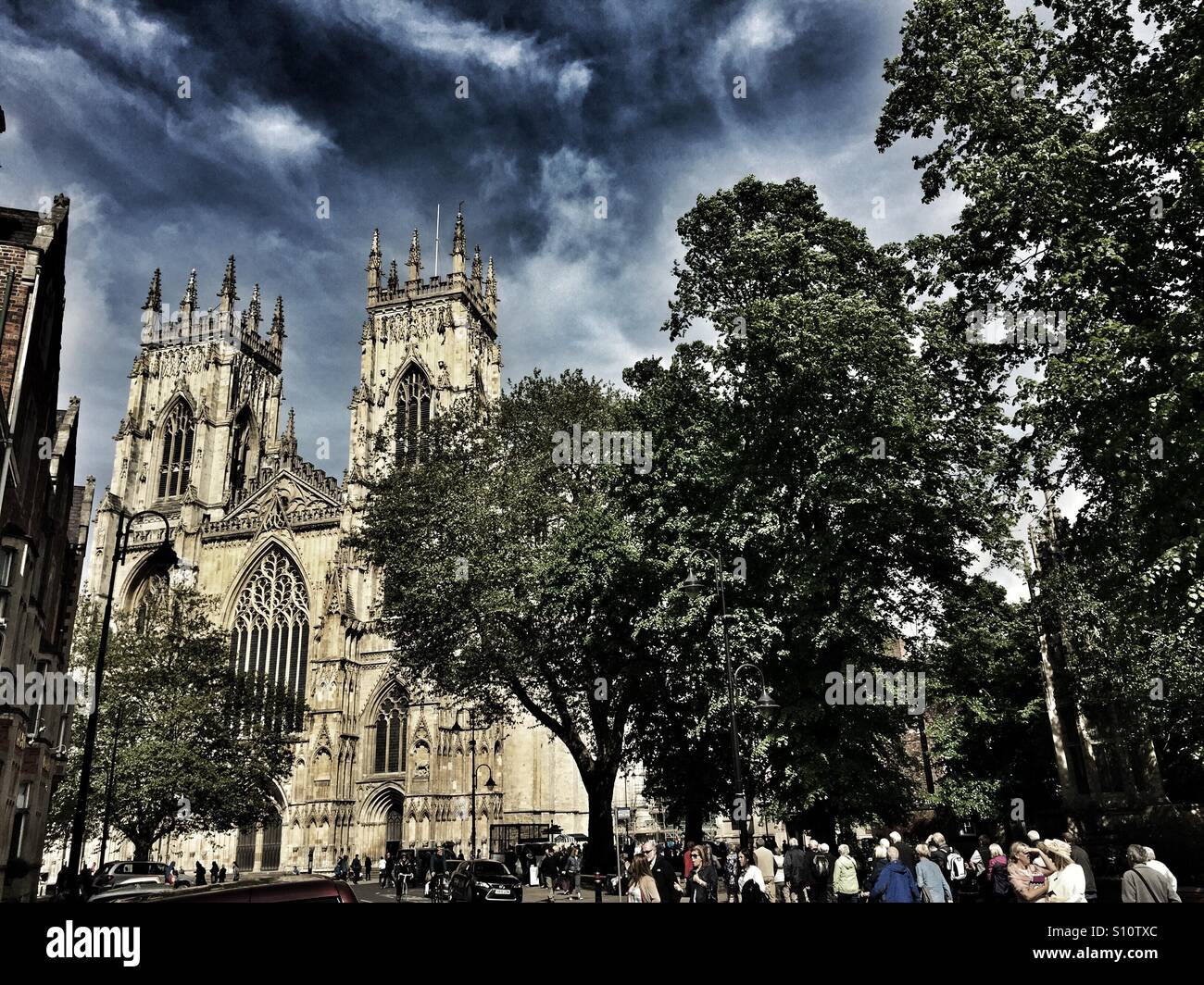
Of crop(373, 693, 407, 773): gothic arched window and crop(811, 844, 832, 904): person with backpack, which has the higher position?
crop(373, 693, 407, 773): gothic arched window

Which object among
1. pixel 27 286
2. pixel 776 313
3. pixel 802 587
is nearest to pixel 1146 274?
pixel 776 313

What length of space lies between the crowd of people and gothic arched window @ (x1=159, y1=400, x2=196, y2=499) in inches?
2123

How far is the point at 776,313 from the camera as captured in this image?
17703 mm

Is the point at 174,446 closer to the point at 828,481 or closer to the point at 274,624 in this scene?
the point at 274,624

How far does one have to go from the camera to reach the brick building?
14.3 metres

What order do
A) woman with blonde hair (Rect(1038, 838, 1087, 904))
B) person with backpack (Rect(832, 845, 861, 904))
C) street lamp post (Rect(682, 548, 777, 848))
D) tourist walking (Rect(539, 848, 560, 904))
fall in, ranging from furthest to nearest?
1. tourist walking (Rect(539, 848, 560, 904))
2. street lamp post (Rect(682, 548, 777, 848))
3. person with backpack (Rect(832, 845, 861, 904))
4. woman with blonde hair (Rect(1038, 838, 1087, 904))

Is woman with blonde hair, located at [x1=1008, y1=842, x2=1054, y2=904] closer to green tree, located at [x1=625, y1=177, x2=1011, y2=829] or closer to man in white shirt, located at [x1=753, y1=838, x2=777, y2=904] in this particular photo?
man in white shirt, located at [x1=753, y1=838, x2=777, y2=904]

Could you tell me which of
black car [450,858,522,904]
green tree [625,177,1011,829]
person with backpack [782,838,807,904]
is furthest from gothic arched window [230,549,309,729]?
person with backpack [782,838,807,904]

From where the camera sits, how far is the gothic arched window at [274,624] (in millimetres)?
53531

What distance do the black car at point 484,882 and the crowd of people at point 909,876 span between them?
5.37 m

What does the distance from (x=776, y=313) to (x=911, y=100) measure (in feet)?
16.5

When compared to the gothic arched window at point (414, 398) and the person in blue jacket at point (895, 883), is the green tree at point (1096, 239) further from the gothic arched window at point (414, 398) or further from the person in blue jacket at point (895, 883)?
the gothic arched window at point (414, 398)

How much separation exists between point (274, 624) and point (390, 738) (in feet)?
36.6
